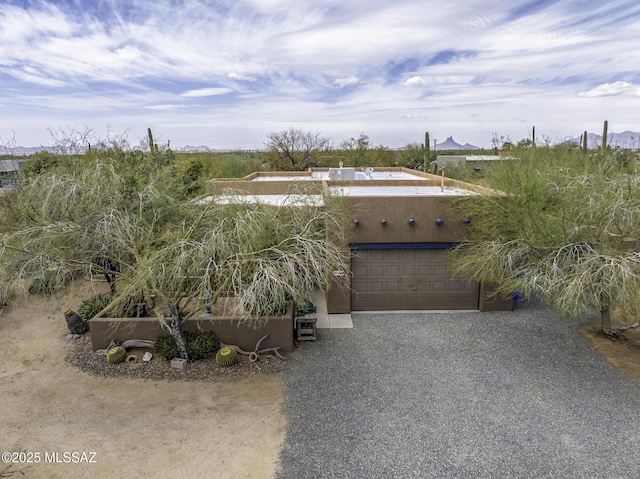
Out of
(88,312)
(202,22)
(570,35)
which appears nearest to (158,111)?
(202,22)

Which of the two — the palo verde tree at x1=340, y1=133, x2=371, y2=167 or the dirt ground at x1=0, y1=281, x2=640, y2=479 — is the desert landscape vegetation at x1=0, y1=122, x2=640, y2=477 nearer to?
the dirt ground at x1=0, y1=281, x2=640, y2=479

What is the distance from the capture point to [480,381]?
357 inches

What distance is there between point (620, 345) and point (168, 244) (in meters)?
12.4

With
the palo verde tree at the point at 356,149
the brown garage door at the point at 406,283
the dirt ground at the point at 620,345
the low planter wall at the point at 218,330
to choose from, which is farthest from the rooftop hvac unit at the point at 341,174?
the palo verde tree at the point at 356,149

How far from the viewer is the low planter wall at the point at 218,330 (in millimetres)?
10250

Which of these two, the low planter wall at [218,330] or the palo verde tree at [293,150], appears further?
the palo verde tree at [293,150]

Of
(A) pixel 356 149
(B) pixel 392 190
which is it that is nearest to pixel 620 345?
(B) pixel 392 190

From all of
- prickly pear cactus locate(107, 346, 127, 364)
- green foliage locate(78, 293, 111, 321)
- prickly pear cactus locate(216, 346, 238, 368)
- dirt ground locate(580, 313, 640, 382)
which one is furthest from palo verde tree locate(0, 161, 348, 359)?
dirt ground locate(580, 313, 640, 382)

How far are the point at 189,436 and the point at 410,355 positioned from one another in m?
5.84

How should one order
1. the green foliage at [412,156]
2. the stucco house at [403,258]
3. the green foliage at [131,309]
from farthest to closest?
the green foliage at [412,156]
the stucco house at [403,258]
the green foliage at [131,309]

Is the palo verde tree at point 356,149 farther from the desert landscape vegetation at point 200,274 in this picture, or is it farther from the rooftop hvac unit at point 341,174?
the desert landscape vegetation at point 200,274

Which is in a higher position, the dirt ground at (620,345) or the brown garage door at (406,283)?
the brown garage door at (406,283)

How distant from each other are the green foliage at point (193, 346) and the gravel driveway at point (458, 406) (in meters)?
2.24

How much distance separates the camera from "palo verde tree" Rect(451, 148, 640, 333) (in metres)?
8.38
